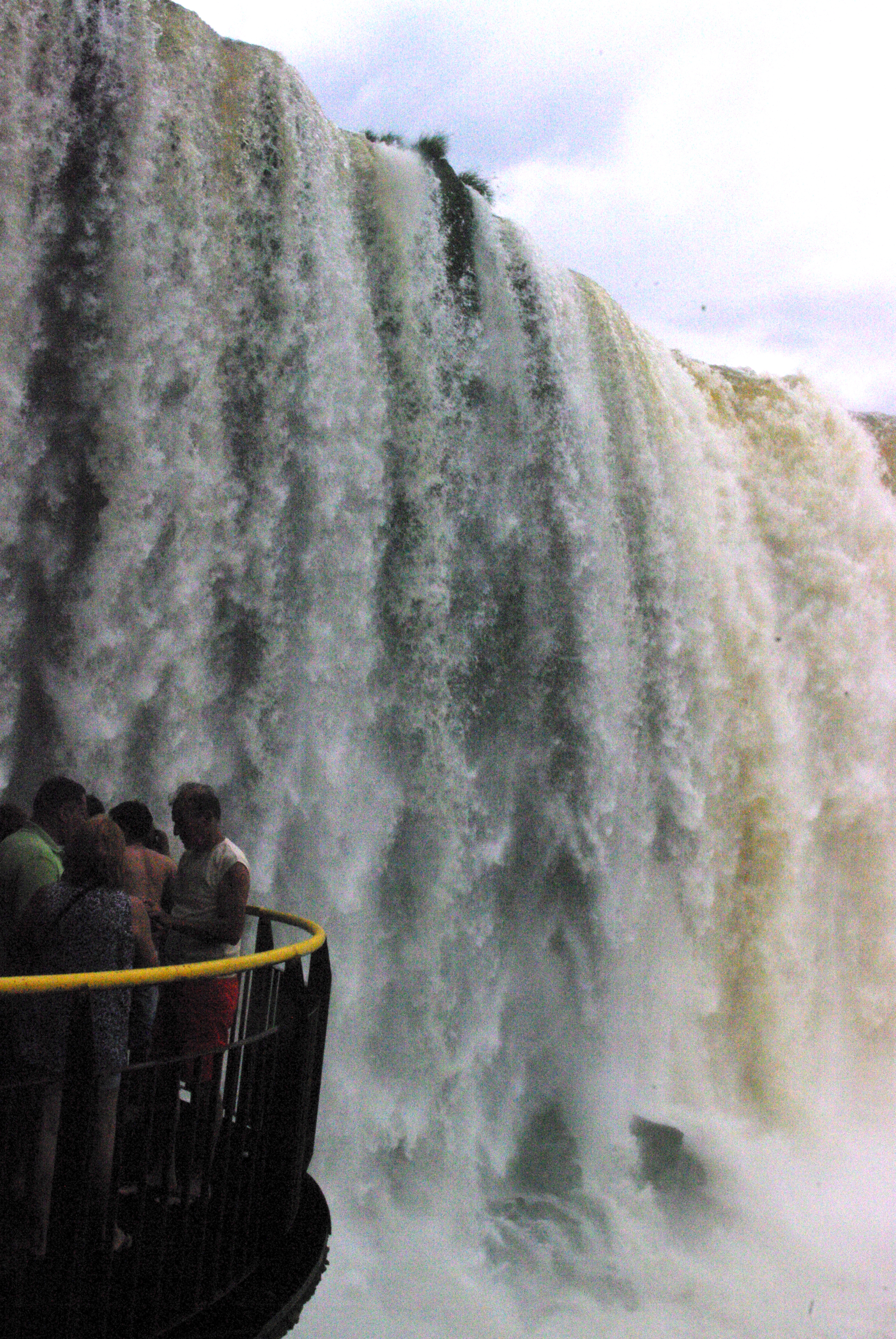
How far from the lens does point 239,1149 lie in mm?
3822

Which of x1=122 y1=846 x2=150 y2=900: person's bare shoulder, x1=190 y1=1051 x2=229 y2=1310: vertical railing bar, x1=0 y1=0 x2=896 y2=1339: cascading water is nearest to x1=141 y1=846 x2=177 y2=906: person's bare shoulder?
x1=122 y1=846 x2=150 y2=900: person's bare shoulder

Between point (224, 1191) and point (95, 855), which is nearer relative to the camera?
point (95, 855)

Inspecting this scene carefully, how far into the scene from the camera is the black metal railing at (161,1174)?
314 cm

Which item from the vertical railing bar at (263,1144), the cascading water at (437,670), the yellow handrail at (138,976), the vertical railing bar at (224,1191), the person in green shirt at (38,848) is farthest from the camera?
the cascading water at (437,670)

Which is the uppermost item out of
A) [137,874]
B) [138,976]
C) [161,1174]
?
[137,874]

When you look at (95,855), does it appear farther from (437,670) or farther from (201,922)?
(437,670)

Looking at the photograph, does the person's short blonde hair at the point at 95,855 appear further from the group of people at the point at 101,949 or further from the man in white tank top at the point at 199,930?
the man in white tank top at the point at 199,930

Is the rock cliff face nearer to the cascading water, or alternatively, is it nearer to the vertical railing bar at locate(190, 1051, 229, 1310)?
the cascading water

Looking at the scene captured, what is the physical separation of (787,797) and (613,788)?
3040 mm

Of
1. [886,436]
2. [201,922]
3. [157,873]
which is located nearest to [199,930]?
[201,922]

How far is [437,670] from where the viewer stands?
9117 mm

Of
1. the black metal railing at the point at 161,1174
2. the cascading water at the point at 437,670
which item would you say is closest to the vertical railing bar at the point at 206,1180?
Result: the black metal railing at the point at 161,1174

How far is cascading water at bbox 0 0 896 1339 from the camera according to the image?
7203mm

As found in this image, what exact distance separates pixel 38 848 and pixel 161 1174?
1167 millimetres
